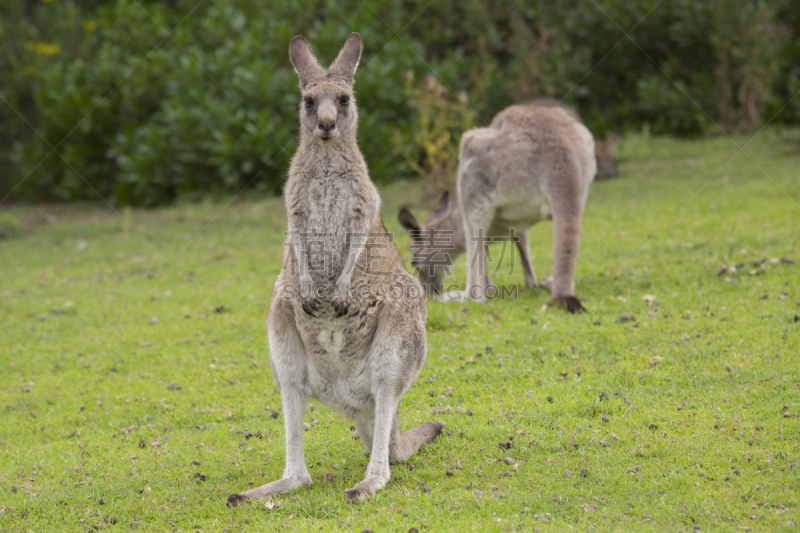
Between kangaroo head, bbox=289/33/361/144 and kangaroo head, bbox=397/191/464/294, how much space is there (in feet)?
11.5

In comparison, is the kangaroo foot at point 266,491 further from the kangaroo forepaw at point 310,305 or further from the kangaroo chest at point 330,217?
the kangaroo chest at point 330,217

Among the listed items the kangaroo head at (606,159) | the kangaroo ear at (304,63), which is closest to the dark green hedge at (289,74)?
the kangaroo head at (606,159)

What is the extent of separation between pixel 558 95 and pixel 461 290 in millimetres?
7109

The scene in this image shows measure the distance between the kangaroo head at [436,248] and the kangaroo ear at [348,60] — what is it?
137 inches

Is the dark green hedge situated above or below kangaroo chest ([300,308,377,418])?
above

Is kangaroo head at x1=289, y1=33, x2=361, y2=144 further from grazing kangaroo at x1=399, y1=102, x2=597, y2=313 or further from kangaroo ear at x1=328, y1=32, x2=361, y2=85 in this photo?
grazing kangaroo at x1=399, y1=102, x2=597, y2=313

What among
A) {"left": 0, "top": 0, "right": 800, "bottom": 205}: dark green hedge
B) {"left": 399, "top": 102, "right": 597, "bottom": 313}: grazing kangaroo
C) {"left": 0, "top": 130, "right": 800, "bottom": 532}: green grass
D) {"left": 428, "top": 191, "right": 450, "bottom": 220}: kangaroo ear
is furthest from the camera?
{"left": 0, "top": 0, "right": 800, "bottom": 205}: dark green hedge

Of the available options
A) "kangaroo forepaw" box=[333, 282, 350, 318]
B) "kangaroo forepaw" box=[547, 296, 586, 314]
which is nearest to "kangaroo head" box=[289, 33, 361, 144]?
"kangaroo forepaw" box=[333, 282, 350, 318]

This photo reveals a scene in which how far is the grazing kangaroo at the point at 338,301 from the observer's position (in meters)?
3.61

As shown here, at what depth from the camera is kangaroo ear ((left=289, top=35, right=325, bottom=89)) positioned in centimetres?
388

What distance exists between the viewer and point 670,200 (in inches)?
383

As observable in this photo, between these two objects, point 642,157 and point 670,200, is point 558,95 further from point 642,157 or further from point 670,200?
point 670,200

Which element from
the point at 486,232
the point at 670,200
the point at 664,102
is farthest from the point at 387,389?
the point at 664,102

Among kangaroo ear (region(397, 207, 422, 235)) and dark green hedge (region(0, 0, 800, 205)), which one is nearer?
kangaroo ear (region(397, 207, 422, 235))
